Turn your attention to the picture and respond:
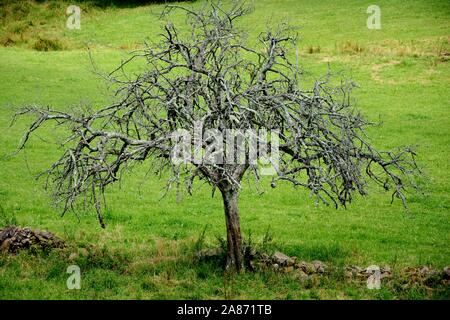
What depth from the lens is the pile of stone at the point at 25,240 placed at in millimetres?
14523

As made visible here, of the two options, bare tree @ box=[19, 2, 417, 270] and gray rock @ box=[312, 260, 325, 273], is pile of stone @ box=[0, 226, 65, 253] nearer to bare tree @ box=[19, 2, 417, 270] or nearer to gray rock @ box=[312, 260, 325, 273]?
bare tree @ box=[19, 2, 417, 270]

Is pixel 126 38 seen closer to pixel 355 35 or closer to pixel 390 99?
pixel 355 35

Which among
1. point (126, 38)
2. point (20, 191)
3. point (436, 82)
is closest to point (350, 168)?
point (20, 191)

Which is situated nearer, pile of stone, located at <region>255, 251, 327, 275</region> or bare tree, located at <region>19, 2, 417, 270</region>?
bare tree, located at <region>19, 2, 417, 270</region>

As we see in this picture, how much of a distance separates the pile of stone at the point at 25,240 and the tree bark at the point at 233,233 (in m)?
4.57

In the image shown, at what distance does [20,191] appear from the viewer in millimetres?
21266

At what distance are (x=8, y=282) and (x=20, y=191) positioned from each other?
9220 mm

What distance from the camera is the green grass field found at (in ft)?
41.7

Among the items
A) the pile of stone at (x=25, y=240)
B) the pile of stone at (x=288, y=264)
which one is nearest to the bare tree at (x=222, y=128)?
the pile of stone at (x=288, y=264)

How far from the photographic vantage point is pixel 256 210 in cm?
1998

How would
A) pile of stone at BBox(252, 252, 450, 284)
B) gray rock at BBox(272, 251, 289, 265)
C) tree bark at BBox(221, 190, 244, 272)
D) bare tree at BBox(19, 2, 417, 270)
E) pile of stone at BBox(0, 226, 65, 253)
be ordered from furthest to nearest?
pile of stone at BBox(0, 226, 65, 253)
gray rock at BBox(272, 251, 289, 265)
pile of stone at BBox(252, 252, 450, 284)
tree bark at BBox(221, 190, 244, 272)
bare tree at BBox(19, 2, 417, 270)

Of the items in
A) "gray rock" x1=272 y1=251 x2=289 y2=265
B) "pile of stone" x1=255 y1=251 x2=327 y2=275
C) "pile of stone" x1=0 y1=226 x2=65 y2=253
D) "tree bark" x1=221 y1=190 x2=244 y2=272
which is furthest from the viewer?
"pile of stone" x1=0 y1=226 x2=65 y2=253

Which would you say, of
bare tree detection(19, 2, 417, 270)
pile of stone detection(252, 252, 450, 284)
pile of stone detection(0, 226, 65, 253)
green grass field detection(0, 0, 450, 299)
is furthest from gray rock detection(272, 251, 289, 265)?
pile of stone detection(0, 226, 65, 253)

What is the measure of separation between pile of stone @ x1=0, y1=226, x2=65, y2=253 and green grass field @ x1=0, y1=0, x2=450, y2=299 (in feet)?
1.19
